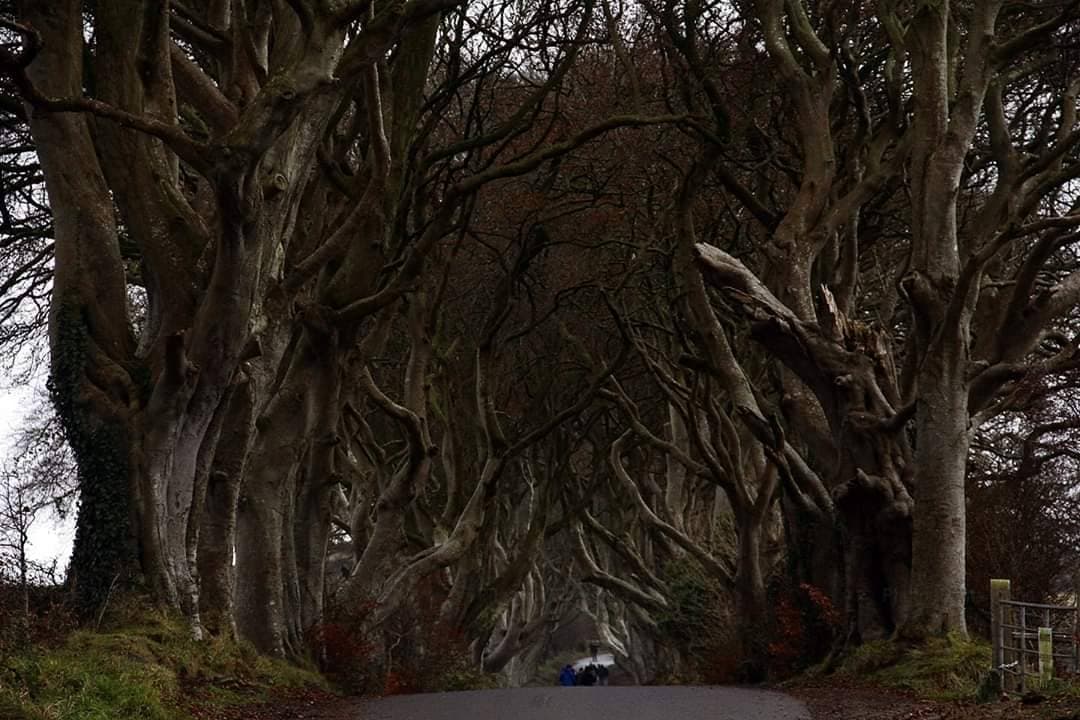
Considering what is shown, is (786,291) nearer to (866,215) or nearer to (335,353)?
(866,215)

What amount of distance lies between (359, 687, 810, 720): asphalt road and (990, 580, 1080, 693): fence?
1.82 metres

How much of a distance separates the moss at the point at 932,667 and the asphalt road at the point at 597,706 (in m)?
1.19

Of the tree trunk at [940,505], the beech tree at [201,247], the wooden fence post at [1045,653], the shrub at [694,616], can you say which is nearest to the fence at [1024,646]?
the wooden fence post at [1045,653]

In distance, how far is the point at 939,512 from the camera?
15047mm

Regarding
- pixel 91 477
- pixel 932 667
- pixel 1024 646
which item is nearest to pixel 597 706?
pixel 932 667

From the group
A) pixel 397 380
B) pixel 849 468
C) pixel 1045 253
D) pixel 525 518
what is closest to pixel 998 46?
pixel 1045 253

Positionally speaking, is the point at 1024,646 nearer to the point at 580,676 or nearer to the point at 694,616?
the point at 694,616

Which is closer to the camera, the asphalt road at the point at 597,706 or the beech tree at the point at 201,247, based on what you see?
the asphalt road at the point at 597,706

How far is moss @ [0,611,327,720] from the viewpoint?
859 cm

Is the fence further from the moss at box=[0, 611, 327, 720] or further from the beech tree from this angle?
the beech tree

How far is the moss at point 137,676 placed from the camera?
859 centimetres

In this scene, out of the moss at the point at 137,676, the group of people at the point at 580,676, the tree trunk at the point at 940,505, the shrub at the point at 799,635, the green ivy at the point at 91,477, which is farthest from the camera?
the group of people at the point at 580,676

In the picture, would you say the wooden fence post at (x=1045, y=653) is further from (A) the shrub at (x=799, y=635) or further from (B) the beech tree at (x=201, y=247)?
(B) the beech tree at (x=201, y=247)

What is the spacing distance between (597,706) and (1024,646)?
380 centimetres
